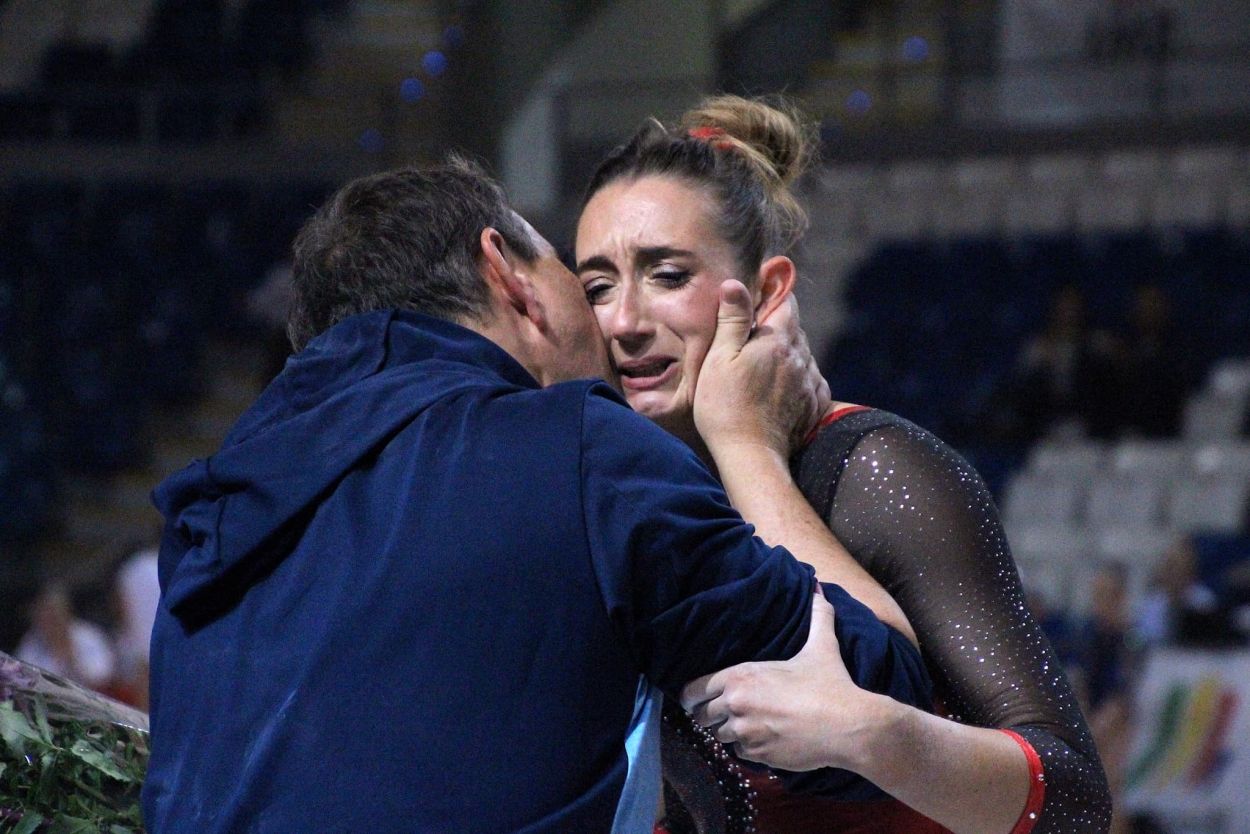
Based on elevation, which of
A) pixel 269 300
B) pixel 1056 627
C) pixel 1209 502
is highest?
pixel 269 300

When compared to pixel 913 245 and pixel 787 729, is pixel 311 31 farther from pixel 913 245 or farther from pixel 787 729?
pixel 787 729

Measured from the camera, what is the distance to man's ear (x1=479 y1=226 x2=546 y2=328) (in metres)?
1.45

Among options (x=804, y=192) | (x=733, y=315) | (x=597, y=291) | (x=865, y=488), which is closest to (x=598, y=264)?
(x=597, y=291)

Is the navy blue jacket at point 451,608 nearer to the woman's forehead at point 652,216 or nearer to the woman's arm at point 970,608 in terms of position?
the woman's arm at point 970,608

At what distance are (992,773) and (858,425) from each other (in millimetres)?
480

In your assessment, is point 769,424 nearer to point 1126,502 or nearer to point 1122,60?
point 1126,502

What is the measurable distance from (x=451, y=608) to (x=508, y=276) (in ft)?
1.12

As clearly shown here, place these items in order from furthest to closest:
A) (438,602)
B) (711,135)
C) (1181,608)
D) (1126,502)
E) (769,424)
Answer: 1. (1126,502)
2. (1181,608)
3. (711,135)
4. (769,424)
5. (438,602)

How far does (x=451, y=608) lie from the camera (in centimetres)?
126

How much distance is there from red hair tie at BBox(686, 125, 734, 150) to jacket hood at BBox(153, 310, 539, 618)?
29.0 inches

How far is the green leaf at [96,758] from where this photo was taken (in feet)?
5.21

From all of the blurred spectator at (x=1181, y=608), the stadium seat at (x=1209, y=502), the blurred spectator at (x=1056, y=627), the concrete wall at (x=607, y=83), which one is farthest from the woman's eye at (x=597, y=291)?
the concrete wall at (x=607, y=83)

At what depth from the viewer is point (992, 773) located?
1446 millimetres

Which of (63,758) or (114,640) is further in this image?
(114,640)
